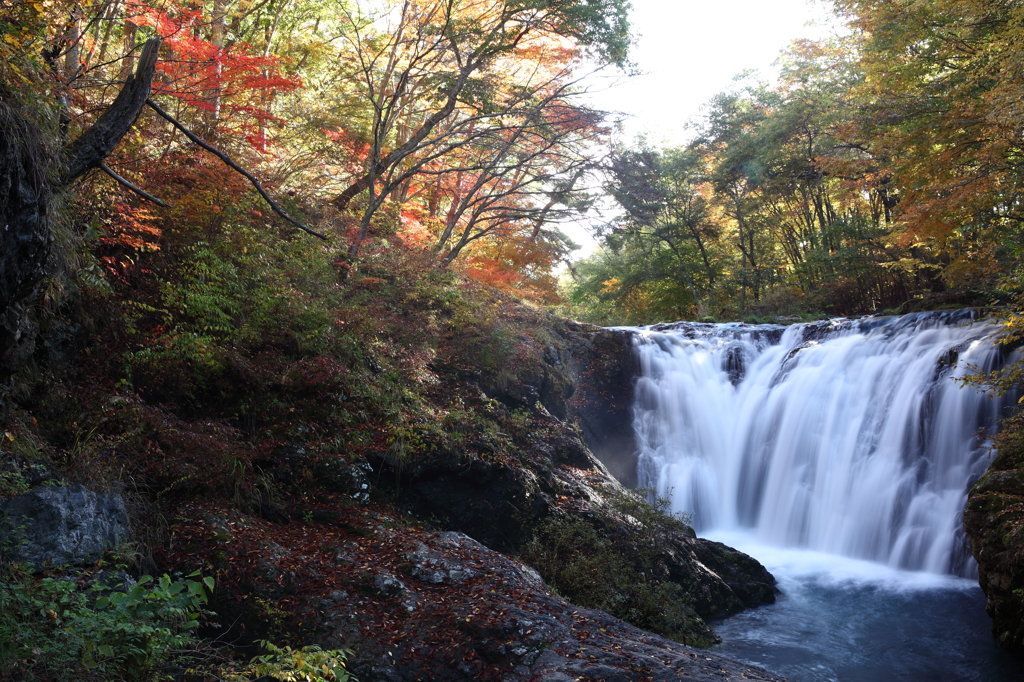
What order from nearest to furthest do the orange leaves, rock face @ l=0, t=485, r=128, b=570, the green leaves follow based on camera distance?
the green leaves, rock face @ l=0, t=485, r=128, b=570, the orange leaves

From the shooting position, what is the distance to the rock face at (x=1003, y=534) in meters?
6.63

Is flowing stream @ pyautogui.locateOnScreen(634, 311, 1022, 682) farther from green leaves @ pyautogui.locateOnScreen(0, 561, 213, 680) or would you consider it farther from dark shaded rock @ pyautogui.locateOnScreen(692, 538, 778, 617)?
green leaves @ pyautogui.locateOnScreen(0, 561, 213, 680)

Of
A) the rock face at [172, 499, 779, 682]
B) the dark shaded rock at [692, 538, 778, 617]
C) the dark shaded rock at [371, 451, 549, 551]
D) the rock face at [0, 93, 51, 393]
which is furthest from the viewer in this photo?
the dark shaded rock at [692, 538, 778, 617]

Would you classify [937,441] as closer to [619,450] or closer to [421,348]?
[619,450]

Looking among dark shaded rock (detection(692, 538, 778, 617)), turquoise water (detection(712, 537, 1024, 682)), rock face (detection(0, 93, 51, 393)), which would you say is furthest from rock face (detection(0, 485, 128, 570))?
dark shaded rock (detection(692, 538, 778, 617))

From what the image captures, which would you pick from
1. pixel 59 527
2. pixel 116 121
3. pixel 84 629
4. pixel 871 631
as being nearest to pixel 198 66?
pixel 116 121

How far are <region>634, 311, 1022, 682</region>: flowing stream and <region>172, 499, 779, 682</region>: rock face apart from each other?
8.44ft

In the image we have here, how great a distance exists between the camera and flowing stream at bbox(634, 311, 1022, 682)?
7457mm

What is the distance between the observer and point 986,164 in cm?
1093

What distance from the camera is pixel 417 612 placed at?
18.0ft

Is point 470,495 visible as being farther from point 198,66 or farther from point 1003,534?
point 198,66

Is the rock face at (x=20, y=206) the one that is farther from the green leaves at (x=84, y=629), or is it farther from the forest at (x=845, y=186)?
the forest at (x=845, y=186)

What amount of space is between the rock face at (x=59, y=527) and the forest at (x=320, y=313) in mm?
210

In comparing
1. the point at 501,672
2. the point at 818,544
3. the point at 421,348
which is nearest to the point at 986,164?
the point at 818,544
